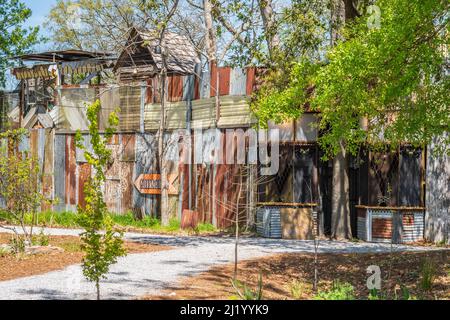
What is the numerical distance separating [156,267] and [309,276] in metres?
2.79

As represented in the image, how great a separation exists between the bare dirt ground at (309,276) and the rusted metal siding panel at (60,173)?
12.6 m

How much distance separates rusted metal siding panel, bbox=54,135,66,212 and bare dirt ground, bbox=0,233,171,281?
8296mm

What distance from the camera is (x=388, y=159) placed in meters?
20.5

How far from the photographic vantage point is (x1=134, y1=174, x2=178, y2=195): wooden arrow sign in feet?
78.7

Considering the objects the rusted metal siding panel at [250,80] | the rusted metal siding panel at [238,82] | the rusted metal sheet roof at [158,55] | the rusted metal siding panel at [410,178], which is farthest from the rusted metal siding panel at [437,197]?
the rusted metal sheet roof at [158,55]

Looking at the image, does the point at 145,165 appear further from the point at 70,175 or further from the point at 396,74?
the point at 396,74

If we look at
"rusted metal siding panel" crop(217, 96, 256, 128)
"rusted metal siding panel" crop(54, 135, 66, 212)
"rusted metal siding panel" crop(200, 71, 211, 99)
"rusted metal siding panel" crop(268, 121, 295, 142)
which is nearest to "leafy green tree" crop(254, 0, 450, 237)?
"rusted metal siding panel" crop(268, 121, 295, 142)

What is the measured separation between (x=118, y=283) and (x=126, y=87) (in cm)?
1478

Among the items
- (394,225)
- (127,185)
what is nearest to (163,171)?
(127,185)

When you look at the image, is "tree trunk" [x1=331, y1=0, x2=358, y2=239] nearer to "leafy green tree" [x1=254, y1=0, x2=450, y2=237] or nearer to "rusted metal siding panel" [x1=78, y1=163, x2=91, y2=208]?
"leafy green tree" [x1=254, y1=0, x2=450, y2=237]

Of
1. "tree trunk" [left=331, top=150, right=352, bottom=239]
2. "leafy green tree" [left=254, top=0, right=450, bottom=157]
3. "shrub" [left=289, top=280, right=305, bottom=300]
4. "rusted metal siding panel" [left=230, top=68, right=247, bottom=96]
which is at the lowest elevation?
"shrub" [left=289, top=280, right=305, bottom=300]

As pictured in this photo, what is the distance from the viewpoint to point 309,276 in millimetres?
13688

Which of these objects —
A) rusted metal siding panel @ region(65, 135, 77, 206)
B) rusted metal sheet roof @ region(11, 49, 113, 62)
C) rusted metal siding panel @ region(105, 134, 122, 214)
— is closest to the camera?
rusted metal siding panel @ region(105, 134, 122, 214)

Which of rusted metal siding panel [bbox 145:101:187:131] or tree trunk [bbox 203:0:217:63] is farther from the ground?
tree trunk [bbox 203:0:217:63]
